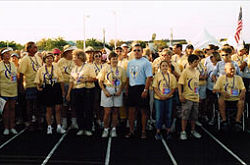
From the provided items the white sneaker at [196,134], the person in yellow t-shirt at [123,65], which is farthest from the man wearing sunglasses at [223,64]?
the person in yellow t-shirt at [123,65]

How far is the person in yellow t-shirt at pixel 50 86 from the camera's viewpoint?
772cm

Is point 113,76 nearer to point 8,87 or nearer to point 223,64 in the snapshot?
point 8,87

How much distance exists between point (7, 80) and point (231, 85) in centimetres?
520

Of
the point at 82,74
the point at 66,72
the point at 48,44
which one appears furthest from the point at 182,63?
the point at 48,44

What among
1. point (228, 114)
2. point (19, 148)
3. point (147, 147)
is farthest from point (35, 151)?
point (228, 114)

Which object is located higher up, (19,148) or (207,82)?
(207,82)

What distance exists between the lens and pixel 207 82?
354 inches

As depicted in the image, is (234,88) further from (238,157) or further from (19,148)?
(19,148)

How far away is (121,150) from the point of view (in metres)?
6.46

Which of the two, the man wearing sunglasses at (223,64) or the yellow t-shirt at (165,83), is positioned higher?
the man wearing sunglasses at (223,64)

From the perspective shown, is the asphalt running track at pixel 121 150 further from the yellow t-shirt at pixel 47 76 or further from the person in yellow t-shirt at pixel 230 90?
the yellow t-shirt at pixel 47 76

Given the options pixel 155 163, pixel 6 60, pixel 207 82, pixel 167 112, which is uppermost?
pixel 6 60

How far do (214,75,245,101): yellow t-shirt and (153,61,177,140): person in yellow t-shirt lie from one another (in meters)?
1.33

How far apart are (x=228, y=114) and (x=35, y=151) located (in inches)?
179
